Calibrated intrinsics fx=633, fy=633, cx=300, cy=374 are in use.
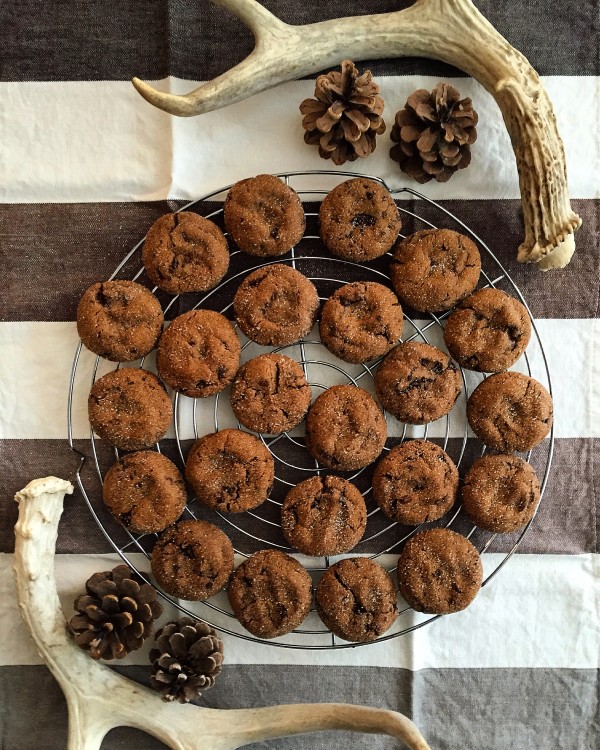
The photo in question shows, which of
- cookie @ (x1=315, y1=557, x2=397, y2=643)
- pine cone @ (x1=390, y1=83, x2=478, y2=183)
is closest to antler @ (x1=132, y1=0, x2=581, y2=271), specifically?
pine cone @ (x1=390, y1=83, x2=478, y2=183)

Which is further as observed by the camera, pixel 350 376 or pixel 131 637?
pixel 350 376

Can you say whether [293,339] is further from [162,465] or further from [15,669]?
[15,669]

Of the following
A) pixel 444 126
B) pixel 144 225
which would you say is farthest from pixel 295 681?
pixel 444 126

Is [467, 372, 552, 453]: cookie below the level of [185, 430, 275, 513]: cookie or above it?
above

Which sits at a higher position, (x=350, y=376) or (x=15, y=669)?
(x=350, y=376)

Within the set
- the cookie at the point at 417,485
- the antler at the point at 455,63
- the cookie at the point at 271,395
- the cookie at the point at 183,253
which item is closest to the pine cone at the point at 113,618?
the cookie at the point at 271,395

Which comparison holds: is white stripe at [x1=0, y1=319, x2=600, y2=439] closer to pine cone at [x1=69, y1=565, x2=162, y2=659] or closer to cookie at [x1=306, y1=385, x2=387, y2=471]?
cookie at [x1=306, y1=385, x2=387, y2=471]

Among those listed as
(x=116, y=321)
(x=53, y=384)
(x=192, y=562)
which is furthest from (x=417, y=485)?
(x=53, y=384)
